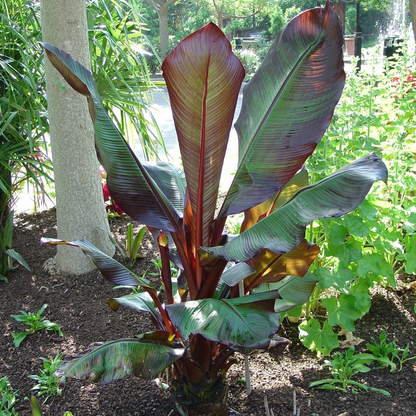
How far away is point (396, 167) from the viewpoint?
258 cm

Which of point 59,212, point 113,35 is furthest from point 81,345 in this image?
point 113,35

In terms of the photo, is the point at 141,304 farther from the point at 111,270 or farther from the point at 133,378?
the point at 133,378

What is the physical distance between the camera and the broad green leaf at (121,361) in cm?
158

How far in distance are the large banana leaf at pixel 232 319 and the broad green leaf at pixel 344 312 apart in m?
0.79

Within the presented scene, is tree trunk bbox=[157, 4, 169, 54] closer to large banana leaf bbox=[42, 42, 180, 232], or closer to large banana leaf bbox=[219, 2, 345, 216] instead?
large banana leaf bbox=[42, 42, 180, 232]

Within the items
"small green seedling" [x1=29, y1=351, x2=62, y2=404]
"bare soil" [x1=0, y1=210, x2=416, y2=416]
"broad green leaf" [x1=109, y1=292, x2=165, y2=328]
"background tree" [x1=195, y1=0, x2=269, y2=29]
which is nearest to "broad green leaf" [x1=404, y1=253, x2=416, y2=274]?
"bare soil" [x1=0, y1=210, x2=416, y2=416]

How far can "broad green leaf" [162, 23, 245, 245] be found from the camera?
5.22 feet

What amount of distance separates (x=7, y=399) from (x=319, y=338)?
1.43 meters

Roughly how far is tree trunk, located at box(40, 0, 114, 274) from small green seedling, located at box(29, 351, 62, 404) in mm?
985

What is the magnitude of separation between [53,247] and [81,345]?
1346 mm

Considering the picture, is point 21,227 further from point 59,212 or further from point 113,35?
point 113,35

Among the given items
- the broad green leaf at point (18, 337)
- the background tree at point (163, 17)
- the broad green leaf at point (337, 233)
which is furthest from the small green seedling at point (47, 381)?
the background tree at point (163, 17)

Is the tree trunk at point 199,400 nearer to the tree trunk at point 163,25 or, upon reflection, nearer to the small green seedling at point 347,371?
the small green seedling at point 347,371

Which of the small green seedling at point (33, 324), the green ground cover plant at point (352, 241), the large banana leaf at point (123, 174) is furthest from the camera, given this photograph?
the small green seedling at point (33, 324)
